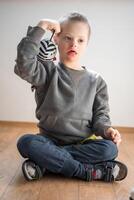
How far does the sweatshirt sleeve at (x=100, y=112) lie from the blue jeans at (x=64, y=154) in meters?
0.06

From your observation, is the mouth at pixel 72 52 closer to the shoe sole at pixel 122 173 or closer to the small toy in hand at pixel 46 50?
the small toy in hand at pixel 46 50

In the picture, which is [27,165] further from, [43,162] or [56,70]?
[56,70]

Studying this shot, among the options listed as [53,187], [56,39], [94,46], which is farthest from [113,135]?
[94,46]

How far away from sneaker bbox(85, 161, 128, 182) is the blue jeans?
2 cm

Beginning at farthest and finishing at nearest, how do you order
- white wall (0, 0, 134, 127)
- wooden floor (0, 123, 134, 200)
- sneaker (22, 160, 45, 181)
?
white wall (0, 0, 134, 127)
sneaker (22, 160, 45, 181)
wooden floor (0, 123, 134, 200)

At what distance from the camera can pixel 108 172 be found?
989 millimetres

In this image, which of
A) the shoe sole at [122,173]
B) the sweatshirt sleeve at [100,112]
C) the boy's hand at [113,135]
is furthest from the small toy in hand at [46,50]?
the shoe sole at [122,173]

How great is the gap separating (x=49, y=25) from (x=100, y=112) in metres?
0.35

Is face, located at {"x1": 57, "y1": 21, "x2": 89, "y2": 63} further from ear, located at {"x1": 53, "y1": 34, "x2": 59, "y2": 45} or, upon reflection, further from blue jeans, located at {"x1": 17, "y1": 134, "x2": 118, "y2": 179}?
blue jeans, located at {"x1": 17, "y1": 134, "x2": 118, "y2": 179}

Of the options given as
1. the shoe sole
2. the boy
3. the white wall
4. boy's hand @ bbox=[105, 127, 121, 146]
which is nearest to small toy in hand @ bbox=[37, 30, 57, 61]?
the boy

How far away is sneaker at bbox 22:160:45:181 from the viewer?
0.94 metres

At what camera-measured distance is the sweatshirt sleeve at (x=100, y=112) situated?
3.60 feet

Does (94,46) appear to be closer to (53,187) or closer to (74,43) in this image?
(74,43)

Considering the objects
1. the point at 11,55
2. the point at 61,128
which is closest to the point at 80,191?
the point at 61,128
